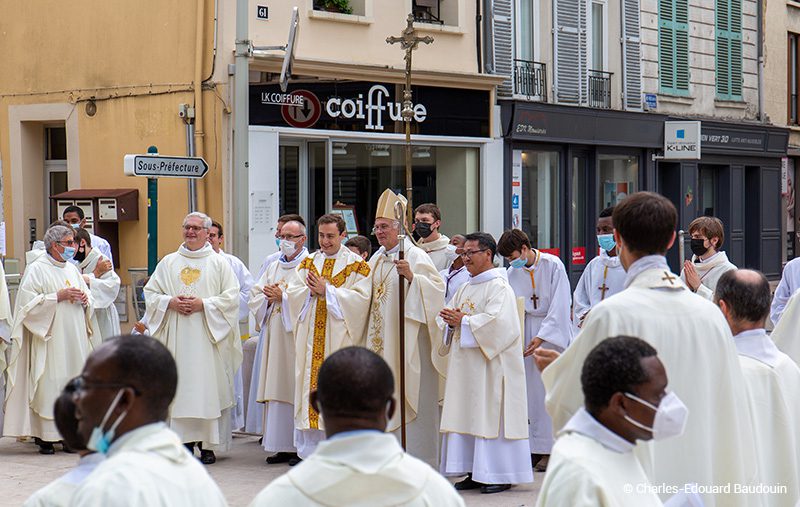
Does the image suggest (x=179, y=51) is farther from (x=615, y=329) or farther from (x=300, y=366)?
(x=615, y=329)

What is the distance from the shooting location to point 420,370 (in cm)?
1007

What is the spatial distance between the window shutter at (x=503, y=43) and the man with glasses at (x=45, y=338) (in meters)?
9.80

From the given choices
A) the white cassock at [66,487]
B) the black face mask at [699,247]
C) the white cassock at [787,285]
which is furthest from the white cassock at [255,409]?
the white cassock at [66,487]

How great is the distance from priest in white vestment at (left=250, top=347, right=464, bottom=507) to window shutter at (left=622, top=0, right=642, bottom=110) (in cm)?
1939

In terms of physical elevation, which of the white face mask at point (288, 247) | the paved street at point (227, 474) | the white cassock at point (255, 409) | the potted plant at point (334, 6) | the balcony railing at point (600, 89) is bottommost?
the paved street at point (227, 474)

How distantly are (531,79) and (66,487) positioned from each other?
1774 cm

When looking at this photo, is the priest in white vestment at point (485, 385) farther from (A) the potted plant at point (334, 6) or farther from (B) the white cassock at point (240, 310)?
(A) the potted plant at point (334, 6)

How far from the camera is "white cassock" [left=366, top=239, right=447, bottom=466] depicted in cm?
989

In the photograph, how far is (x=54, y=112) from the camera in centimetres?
1811

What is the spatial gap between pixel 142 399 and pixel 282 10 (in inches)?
544

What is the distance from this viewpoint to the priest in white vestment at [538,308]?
1030cm

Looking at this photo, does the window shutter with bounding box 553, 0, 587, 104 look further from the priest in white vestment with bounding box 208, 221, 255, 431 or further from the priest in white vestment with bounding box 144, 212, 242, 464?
the priest in white vestment with bounding box 144, 212, 242, 464

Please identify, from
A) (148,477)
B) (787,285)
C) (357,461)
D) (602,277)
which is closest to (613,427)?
(357,461)

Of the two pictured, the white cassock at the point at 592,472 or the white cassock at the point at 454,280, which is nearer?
the white cassock at the point at 592,472
